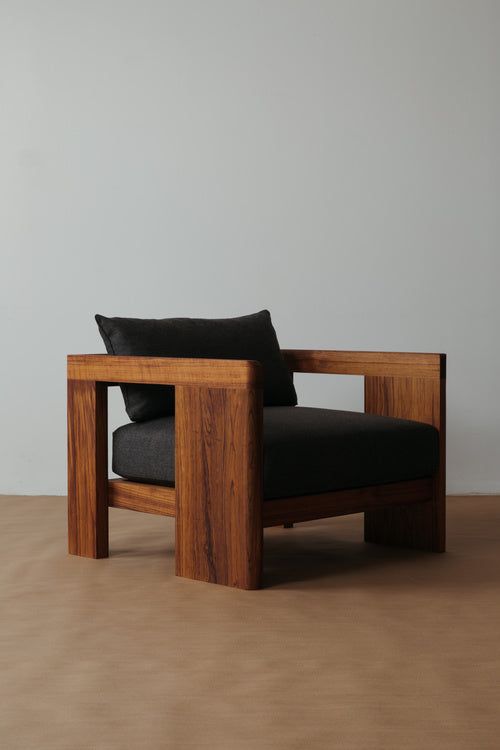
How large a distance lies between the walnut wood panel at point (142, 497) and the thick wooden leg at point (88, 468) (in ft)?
0.13

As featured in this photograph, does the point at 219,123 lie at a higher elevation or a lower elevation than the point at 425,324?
higher

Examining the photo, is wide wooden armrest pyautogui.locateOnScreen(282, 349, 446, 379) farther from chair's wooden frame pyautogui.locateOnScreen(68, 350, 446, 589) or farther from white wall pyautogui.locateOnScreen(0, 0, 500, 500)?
white wall pyautogui.locateOnScreen(0, 0, 500, 500)

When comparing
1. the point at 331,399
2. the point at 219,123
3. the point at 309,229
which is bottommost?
the point at 331,399

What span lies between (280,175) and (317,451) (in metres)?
2.05

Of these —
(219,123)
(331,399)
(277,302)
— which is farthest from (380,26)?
(331,399)

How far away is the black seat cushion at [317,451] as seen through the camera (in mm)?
2916

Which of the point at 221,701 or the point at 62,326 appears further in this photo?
the point at 62,326

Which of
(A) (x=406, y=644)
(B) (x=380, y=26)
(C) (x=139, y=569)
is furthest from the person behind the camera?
(B) (x=380, y=26)

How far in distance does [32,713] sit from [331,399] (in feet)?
9.70

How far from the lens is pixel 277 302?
4707 millimetres

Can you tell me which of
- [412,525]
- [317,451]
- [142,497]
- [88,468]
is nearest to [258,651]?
[317,451]

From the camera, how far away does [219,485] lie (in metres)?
2.90

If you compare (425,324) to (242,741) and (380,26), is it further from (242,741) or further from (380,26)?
(242,741)

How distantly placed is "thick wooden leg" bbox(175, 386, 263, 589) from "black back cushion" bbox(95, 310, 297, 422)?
0.28 metres
